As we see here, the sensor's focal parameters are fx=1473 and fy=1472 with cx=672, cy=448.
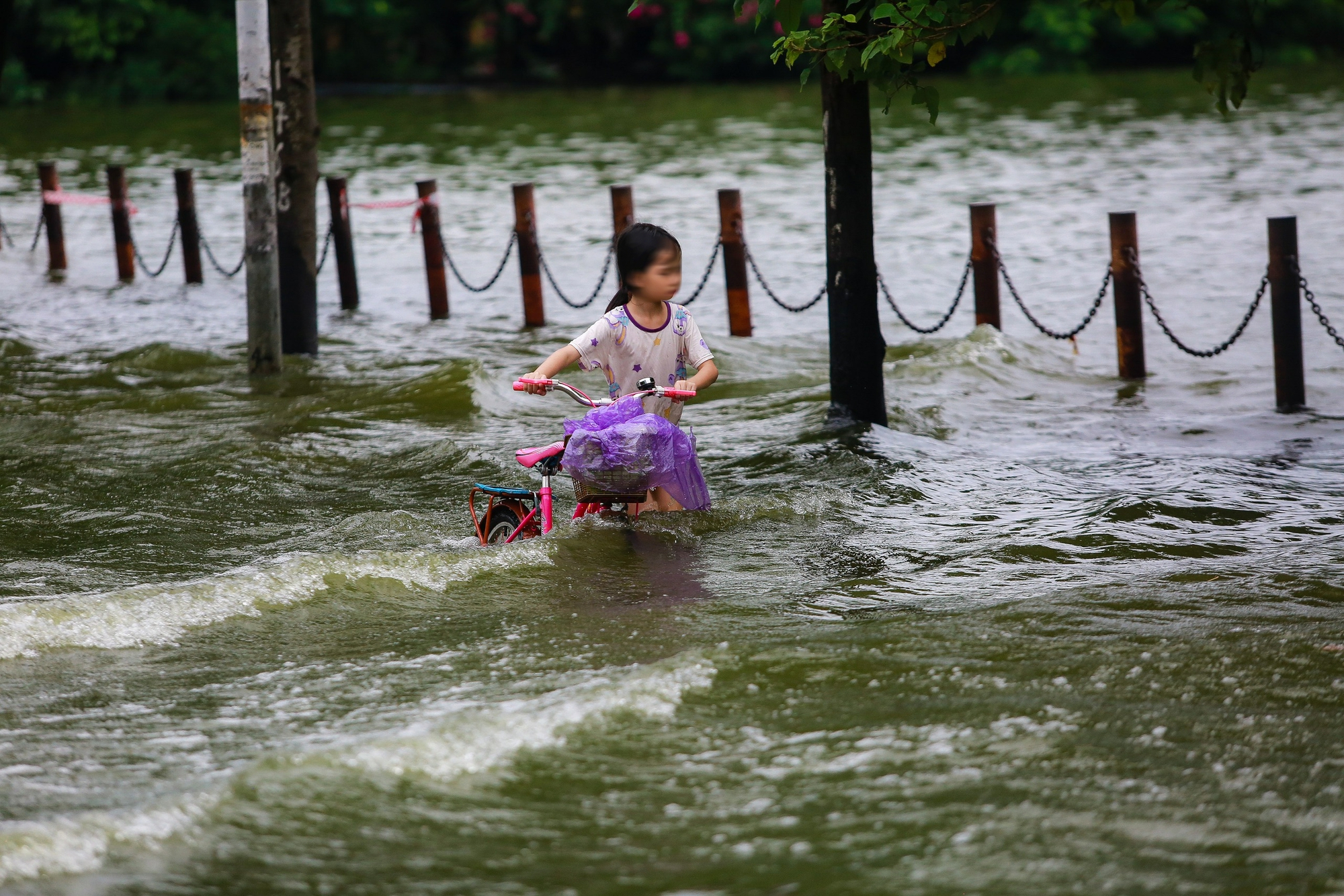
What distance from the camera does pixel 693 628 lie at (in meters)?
5.62

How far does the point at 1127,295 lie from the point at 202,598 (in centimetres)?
732

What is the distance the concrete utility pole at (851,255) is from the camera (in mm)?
8516

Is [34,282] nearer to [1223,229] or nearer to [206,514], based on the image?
[206,514]

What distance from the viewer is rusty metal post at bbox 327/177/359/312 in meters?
14.1

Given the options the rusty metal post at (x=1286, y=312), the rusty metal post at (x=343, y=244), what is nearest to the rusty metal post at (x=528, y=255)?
the rusty metal post at (x=343, y=244)

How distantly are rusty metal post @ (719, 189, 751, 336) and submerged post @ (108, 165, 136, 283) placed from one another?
751 cm

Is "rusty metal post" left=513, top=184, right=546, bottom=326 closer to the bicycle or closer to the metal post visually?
the metal post

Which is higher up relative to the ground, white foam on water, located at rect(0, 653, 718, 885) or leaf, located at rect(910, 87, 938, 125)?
Result: leaf, located at rect(910, 87, 938, 125)

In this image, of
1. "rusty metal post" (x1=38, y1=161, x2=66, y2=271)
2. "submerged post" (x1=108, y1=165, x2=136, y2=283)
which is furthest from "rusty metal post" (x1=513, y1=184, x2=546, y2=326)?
"rusty metal post" (x1=38, y1=161, x2=66, y2=271)

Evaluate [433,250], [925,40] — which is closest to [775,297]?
[433,250]

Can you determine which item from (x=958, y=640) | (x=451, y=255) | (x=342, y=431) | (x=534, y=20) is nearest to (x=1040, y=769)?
(x=958, y=640)

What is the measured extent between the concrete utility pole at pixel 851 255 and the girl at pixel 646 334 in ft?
7.49

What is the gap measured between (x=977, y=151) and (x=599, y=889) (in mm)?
23775

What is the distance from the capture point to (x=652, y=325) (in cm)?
652
